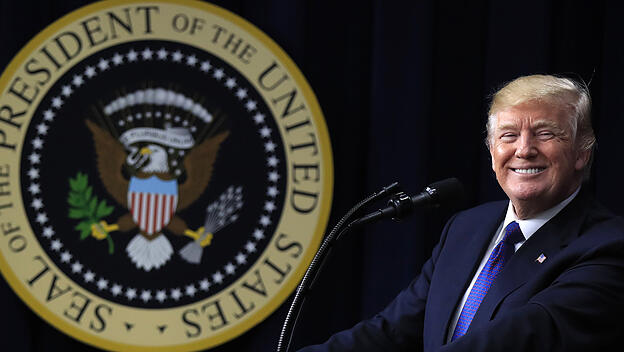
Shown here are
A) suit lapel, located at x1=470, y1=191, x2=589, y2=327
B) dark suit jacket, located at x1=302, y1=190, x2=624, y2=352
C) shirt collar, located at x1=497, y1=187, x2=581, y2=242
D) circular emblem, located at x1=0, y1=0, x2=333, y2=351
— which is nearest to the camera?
dark suit jacket, located at x1=302, y1=190, x2=624, y2=352

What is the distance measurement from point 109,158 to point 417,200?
1.24 metres

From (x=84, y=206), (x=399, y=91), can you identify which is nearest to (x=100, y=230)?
(x=84, y=206)

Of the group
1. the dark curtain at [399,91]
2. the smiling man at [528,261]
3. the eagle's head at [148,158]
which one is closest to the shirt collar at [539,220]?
the smiling man at [528,261]

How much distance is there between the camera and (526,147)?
1.52 meters

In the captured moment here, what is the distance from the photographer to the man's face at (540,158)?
1519 millimetres

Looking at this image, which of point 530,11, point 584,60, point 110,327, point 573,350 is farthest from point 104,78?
point 573,350

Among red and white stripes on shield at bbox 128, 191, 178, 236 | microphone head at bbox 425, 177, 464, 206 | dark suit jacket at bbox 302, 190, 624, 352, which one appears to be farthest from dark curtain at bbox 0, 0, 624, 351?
microphone head at bbox 425, 177, 464, 206

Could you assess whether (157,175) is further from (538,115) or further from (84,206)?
(538,115)

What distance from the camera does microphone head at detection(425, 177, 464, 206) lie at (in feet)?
4.42

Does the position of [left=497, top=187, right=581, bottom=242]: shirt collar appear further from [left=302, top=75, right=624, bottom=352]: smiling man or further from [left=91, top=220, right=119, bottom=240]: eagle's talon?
[left=91, top=220, right=119, bottom=240]: eagle's talon

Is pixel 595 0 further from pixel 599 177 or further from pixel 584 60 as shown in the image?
pixel 599 177

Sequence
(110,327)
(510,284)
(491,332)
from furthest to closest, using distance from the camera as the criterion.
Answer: (110,327)
(510,284)
(491,332)

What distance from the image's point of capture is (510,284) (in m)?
1.43

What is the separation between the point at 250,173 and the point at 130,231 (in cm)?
38
